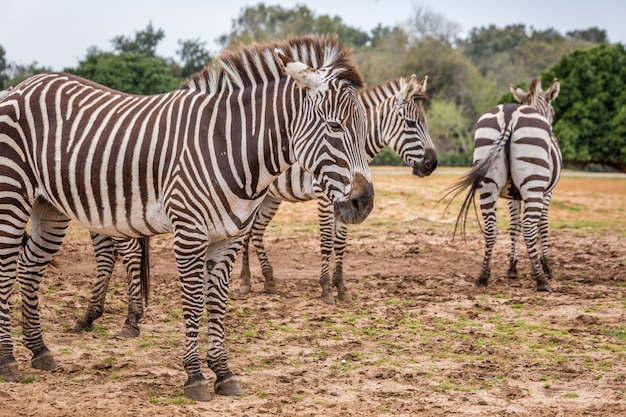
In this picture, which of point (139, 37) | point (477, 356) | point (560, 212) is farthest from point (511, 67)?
point (477, 356)

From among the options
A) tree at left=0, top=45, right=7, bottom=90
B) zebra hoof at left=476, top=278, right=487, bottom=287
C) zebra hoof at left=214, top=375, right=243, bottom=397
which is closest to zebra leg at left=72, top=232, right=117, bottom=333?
zebra hoof at left=214, top=375, right=243, bottom=397

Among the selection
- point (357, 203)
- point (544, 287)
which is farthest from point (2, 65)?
point (357, 203)

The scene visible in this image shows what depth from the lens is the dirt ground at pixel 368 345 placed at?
5566 millimetres

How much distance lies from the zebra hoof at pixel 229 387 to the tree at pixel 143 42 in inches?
1763

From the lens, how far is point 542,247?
1116 centimetres

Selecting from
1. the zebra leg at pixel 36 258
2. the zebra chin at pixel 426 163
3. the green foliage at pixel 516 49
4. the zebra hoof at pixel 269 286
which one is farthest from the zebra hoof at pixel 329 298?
the green foliage at pixel 516 49

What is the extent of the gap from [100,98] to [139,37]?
148 ft

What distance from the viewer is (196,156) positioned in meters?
5.62

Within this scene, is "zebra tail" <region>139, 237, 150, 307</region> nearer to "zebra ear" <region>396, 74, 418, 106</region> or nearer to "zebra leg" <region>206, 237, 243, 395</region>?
"zebra leg" <region>206, 237, 243, 395</region>

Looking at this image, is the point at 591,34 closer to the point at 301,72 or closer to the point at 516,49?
the point at 516,49

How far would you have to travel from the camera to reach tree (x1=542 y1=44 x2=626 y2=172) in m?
28.3

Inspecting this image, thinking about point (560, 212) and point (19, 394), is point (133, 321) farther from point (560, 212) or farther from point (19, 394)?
point (560, 212)

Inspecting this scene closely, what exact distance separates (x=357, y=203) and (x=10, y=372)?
304 cm

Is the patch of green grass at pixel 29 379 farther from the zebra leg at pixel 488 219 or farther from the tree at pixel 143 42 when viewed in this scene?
the tree at pixel 143 42
